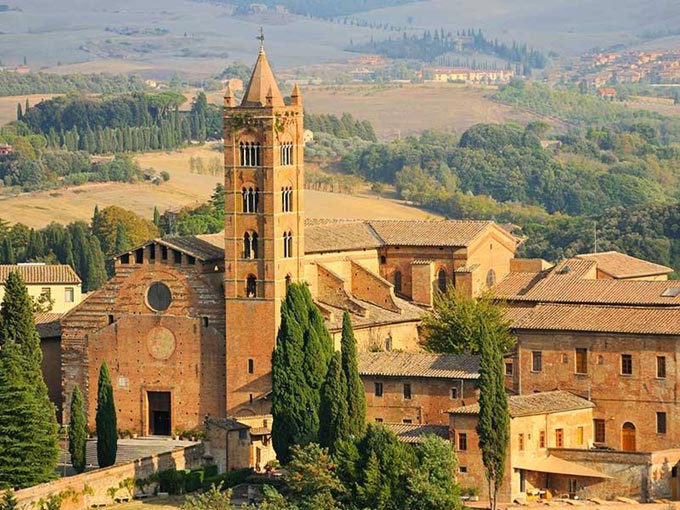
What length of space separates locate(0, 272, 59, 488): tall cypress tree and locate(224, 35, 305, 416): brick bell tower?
7185 mm

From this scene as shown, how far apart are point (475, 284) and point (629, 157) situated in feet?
360

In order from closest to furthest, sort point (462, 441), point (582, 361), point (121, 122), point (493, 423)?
point (493, 423)
point (462, 441)
point (582, 361)
point (121, 122)

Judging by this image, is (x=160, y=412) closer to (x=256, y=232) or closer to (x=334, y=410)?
(x=256, y=232)

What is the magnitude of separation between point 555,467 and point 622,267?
19.1 meters

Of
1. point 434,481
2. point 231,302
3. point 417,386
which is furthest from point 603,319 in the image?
point 231,302

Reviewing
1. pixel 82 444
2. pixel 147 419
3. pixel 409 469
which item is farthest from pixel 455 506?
pixel 147 419

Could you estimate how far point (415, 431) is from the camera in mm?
62938

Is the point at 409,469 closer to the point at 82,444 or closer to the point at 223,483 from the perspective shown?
the point at 223,483

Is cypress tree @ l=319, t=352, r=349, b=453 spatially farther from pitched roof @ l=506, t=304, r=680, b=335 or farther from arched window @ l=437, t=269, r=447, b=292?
arched window @ l=437, t=269, r=447, b=292

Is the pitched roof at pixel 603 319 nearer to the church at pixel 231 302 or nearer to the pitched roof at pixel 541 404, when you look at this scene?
the pitched roof at pixel 541 404

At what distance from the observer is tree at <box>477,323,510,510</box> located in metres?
58.8

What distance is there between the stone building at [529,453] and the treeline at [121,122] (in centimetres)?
10485

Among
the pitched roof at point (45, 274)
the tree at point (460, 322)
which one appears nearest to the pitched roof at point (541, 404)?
the tree at point (460, 322)

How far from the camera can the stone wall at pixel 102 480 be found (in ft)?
196
